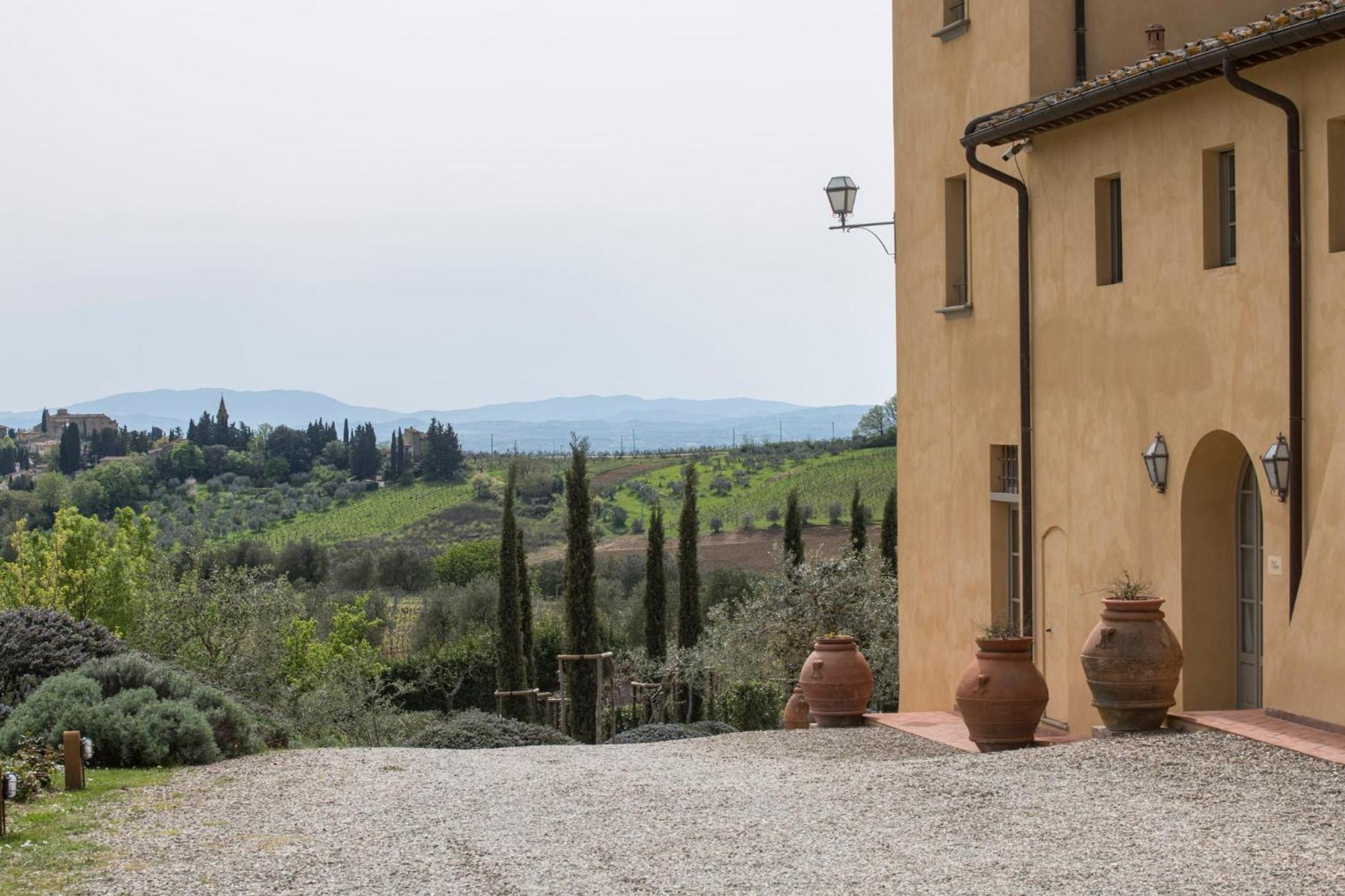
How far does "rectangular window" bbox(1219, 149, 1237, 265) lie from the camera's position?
11992mm

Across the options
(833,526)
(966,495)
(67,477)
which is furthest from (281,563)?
(966,495)

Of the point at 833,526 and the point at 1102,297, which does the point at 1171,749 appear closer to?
the point at 1102,297

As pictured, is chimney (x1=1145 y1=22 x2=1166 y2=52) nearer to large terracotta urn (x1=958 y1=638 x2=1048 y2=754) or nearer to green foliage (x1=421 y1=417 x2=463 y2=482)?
large terracotta urn (x1=958 y1=638 x2=1048 y2=754)

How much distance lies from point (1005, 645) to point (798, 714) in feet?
15.6

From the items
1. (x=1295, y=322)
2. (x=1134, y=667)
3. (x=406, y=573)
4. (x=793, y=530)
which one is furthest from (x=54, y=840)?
(x=406, y=573)

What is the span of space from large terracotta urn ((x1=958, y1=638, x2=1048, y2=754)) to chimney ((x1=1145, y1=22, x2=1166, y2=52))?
6.05 m

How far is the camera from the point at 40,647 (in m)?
16.0

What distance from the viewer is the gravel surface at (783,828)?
708cm

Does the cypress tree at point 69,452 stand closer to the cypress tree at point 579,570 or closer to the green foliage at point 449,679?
the green foliage at point 449,679

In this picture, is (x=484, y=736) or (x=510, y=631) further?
(x=510, y=631)

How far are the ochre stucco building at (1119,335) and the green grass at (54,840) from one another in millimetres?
8190

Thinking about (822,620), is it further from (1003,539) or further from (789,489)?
(789,489)

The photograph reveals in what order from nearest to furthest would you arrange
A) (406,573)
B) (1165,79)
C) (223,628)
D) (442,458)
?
(1165,79), (223,628), (406,573), (442,458)

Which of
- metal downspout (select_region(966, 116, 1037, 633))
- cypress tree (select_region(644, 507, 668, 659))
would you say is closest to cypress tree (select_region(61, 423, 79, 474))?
cypress tree (select_region(644, 507, 668, 659))
